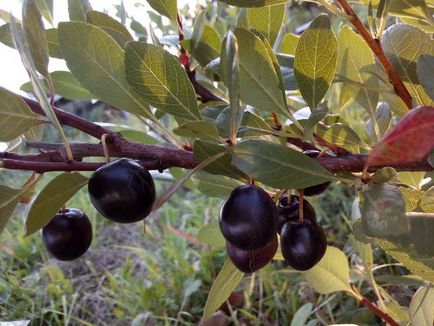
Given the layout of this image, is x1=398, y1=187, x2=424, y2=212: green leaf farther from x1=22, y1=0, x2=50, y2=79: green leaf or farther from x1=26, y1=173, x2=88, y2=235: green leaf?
x1=22, y1=0, x2=50, y2=79: green leaf

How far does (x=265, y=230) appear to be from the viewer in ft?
2.35

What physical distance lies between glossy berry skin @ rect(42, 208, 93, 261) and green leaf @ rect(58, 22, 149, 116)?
0.73 feet

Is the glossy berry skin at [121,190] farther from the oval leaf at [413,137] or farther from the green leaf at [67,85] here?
the green leaf at [67,85]

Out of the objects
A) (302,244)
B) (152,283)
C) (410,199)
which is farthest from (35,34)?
(152,283)

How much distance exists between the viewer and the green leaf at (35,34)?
769mm

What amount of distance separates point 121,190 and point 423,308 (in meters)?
0.65

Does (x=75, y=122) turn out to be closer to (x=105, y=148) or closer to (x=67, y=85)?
(x=105, y=148)

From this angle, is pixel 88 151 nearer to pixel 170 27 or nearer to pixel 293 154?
pixel 293 154

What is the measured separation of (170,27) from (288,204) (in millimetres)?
1034

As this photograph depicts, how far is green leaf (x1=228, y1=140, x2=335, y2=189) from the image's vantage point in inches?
27.9

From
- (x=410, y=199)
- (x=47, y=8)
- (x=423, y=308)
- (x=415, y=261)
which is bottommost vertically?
(x=423, y=308)

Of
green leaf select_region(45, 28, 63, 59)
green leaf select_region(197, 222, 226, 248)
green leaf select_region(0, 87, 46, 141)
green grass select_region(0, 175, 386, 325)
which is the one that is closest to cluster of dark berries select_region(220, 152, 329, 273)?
green leaf select_region(0, 87, 46, 141)

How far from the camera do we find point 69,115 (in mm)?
873

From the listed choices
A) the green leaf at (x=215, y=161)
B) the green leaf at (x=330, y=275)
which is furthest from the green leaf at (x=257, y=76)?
the green leaf at (x=330, y=275)
